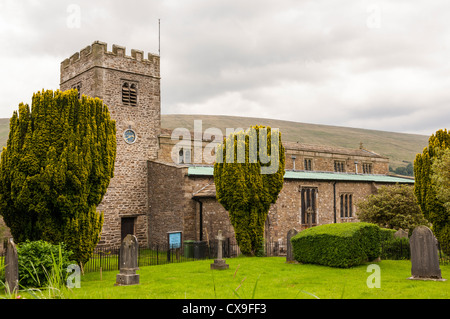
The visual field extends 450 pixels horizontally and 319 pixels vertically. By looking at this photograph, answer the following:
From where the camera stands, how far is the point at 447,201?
16.8 meters

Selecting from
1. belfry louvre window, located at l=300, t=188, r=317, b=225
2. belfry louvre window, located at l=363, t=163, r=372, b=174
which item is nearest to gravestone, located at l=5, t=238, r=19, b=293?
belfry louvre window, located at l=300, t=188, r=317, b=225

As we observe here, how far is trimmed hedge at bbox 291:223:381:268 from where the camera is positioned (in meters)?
15.4

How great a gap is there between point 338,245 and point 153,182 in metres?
16.4

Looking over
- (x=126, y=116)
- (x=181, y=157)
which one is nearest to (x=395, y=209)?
(x=181, y=157)

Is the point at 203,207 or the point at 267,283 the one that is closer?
the point at 267,283

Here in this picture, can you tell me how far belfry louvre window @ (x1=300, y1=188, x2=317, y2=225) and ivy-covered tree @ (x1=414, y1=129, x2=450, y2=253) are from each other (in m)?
10.1

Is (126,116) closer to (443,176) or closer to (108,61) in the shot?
(108,61)

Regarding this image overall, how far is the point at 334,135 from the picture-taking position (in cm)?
16588

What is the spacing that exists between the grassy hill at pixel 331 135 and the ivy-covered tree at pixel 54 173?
4809 inches

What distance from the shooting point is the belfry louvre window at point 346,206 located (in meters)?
30.9

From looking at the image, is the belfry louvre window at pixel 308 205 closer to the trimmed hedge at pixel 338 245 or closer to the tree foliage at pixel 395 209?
the tree foliage at pixel 395 209

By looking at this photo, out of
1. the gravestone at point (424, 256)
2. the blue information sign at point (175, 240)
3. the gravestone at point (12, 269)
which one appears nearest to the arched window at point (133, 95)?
the blue information sign at point (175, 240)

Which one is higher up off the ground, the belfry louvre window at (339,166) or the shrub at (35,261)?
the belfry louvre window at (339,166)
